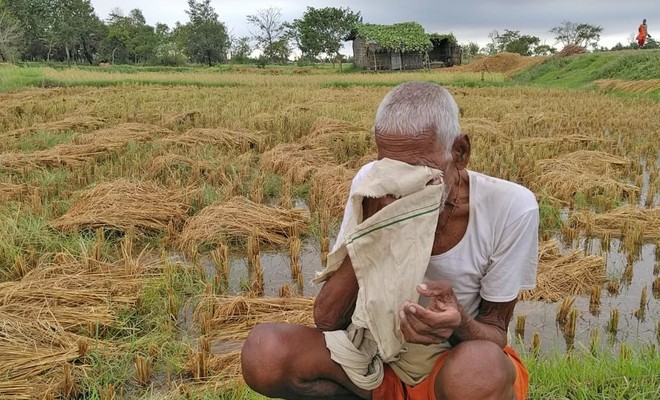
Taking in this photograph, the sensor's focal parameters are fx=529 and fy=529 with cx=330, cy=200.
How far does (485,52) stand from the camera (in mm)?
51594

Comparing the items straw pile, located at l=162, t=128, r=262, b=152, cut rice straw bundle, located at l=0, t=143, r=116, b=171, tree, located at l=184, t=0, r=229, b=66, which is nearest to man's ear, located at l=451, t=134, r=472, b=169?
cut rice straw bundle, located at l=0, t=143, r=116, b=171

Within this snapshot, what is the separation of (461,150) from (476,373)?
629mm

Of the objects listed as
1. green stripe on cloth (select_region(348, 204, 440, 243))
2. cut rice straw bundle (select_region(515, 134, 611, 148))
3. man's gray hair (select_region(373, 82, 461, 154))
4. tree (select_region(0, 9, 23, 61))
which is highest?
tree (select_region(0, 9, 23, 61))

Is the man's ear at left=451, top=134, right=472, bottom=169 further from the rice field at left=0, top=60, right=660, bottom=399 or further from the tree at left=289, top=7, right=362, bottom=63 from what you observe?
the tree at left=289, top=7, right=362, bottom=63

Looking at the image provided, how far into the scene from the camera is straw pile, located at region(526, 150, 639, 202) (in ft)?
15.6

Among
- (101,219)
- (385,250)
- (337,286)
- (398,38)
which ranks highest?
(398,38)

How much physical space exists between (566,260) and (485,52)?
52.3 m

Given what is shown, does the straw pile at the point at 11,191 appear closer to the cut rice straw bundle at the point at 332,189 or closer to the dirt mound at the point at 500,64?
the cut rice straw bundle at the point at 332,189

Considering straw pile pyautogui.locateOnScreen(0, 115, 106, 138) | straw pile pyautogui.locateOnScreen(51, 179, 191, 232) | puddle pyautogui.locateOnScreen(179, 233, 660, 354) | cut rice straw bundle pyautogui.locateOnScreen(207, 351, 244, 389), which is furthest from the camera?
straw pile pyautogui.locateOnScreen(0, 115, 106, 138)

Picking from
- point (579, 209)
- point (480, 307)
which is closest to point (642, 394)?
point (480, 307)

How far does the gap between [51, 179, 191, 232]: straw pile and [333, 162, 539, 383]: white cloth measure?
9.32 ft

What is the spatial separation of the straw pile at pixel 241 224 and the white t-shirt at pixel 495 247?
239 cm

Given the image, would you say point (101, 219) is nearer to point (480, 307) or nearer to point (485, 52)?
point (480, 307)

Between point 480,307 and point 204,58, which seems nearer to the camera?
point 480,307
